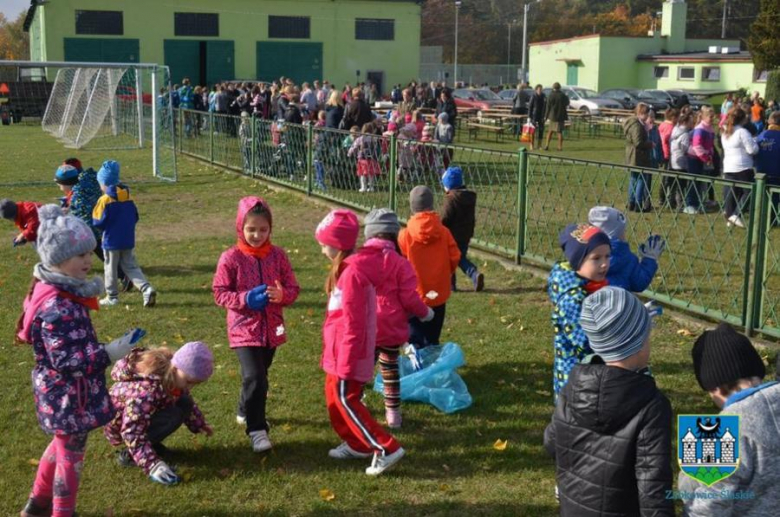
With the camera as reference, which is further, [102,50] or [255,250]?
[102,50]

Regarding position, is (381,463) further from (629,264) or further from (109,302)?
(109,302)

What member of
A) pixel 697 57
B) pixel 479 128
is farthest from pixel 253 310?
pixel 697 57

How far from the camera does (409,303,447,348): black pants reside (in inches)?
277

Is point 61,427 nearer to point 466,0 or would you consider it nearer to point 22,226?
point 22,226

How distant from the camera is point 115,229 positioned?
8.80 metres

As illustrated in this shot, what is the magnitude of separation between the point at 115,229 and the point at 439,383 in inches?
155

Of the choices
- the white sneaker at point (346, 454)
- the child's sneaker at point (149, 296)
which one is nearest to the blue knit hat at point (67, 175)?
the child's sneaker at point (149, 296)

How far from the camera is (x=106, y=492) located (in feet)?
16.5

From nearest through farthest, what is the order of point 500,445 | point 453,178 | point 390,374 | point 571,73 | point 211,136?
point 500,445, point 390,374, point 453,178, point 211,136, point 571,73

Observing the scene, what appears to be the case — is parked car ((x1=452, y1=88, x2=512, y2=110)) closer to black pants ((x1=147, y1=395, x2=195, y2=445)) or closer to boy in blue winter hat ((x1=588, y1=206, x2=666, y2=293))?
boy in blue winter hat ((x1=588, y1=206, x2=666, y2=293))

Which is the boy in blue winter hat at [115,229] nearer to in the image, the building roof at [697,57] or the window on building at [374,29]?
the window on building at [374,29]

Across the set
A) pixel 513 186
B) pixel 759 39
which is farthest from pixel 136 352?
pixel 759 39

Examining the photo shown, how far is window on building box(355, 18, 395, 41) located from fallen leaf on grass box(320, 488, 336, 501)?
49937mm

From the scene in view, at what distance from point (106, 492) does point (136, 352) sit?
81cm
